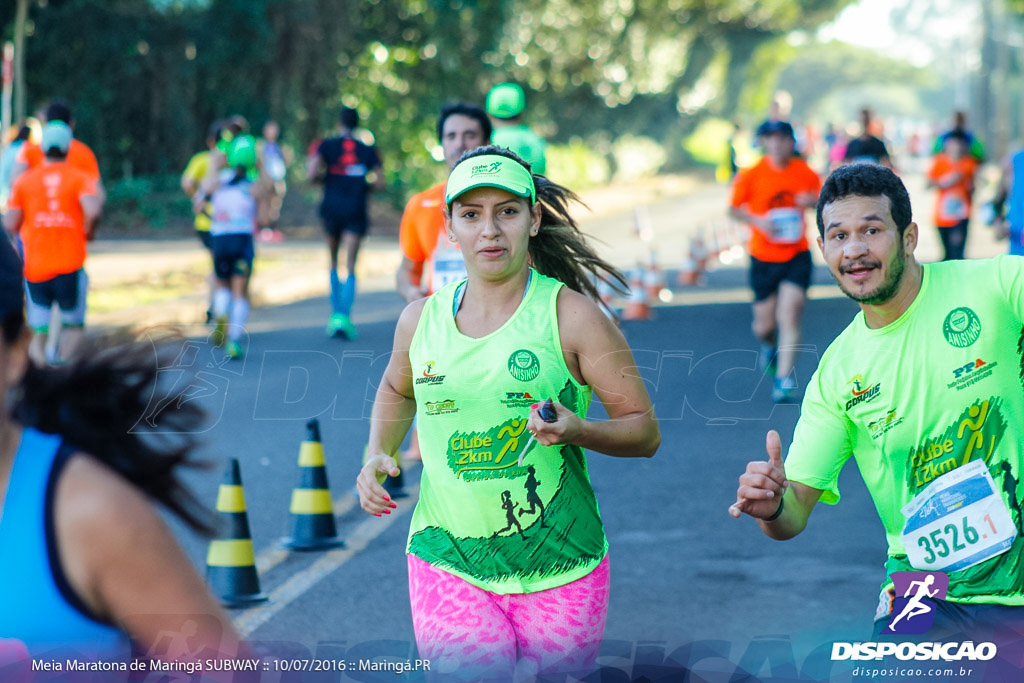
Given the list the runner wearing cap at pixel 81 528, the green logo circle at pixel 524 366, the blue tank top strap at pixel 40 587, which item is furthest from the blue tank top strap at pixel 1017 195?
the blue tank top strap at pixel 40 587

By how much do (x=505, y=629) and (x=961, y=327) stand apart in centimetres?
135

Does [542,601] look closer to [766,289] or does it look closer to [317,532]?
[317,532]

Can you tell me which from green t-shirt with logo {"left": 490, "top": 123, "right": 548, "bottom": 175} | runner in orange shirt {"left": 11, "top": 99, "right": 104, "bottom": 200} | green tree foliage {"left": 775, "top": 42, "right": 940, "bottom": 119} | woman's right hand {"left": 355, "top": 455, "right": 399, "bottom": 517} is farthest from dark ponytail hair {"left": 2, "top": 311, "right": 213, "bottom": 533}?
green tree foliage {"left": 775, "top": 42, "right": 940, "bottom": 119}

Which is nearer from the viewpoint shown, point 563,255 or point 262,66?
point 563,255

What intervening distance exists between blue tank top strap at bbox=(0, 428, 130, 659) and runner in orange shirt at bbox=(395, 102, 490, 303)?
17.1 ft

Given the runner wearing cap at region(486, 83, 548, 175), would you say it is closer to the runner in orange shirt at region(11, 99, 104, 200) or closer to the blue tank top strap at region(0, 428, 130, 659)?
the runner in orange shirt at region(11, 99, 104, 200)

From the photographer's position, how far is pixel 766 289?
36.0 ft

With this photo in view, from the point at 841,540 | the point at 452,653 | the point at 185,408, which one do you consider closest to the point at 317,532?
the point at 841,540

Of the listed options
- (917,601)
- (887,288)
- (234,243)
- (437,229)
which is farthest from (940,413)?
(234,243)

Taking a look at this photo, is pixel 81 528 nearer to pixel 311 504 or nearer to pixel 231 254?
pixel 311 504

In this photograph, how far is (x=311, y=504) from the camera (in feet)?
23.4

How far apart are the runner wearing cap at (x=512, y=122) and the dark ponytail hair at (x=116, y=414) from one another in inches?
239

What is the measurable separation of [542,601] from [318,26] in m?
26.9

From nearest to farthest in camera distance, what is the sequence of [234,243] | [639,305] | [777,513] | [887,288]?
1. [777,513]
2. [887,288]
3. [234,243]
4. [639,305]
